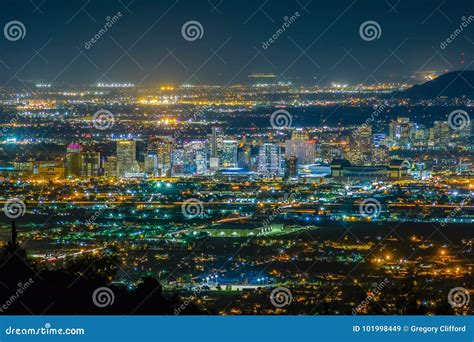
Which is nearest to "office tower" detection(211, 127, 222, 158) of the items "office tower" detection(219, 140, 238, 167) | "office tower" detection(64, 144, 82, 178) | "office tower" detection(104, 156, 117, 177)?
"office tower" detection(219, 140, 238, 167)

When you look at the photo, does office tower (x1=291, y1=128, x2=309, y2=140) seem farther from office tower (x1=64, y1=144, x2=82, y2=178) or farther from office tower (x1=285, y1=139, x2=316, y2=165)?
office tower (x1=64, y1=144, x2=82, y2=178)

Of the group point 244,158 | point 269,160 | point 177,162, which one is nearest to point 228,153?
point 244,158

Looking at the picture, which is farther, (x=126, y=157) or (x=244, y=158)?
(x=244, y=158)

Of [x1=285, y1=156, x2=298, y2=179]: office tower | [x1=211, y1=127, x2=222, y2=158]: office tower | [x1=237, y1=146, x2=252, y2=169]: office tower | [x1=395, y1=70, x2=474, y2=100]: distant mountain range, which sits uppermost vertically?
[x1=395, y1=70, x2=474, y2=100]: distant mountain range

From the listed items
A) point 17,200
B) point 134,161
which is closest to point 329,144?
point 134,161

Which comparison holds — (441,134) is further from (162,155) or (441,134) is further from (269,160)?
(162,155)
